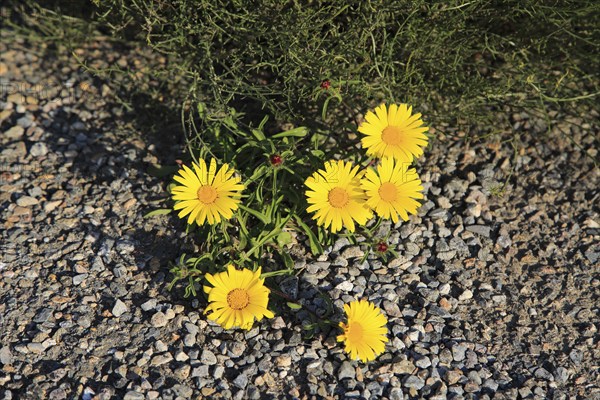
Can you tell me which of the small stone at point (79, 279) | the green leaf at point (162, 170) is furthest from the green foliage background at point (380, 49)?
the small stone at point (79, 279)

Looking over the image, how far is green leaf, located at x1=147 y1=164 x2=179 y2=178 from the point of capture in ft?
11.3

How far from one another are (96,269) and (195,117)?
3.10ft

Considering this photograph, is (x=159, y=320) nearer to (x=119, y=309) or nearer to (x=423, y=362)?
(x=119, y=309)

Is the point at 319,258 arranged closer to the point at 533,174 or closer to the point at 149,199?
the point at 149,199

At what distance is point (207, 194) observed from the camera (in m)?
3.01

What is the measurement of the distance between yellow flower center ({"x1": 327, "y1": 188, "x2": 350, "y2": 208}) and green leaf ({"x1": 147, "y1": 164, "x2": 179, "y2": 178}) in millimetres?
777

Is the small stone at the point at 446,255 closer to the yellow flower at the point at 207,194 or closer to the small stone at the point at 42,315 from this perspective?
the yellow flower at the point at 207,194

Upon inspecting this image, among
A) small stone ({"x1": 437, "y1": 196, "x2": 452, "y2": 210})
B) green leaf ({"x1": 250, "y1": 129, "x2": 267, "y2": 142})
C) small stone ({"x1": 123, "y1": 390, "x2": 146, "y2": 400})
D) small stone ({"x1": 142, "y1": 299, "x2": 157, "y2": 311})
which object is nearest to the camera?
small stone ({"x1": 123, "y1": 390, "x2": 146, "y2": 400})

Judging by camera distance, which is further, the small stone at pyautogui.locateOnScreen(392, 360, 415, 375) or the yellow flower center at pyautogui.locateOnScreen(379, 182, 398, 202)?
the yellow flower center at pyautogui.locateOnScreen(379, 182, 398, 202)

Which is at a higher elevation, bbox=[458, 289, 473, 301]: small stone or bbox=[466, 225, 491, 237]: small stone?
bbox=[466, 225, 491, 237]: small stone

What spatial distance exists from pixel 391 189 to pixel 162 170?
101 centimetres

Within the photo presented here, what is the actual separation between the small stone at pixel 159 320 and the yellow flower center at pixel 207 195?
17.3 inches

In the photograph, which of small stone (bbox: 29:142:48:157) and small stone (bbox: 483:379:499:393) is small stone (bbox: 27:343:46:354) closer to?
small stone (bbox: 29:142:48:157)

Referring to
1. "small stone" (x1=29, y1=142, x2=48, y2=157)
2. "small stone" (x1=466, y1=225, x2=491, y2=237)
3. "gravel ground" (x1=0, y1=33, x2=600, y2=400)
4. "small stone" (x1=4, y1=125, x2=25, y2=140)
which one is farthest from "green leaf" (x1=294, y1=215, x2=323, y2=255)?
"small stone" (x1=4, y1=125, x2=25, y2=140)
